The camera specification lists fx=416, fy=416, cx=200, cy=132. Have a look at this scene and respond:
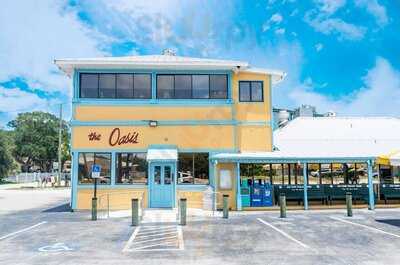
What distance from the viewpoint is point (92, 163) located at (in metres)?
20.9

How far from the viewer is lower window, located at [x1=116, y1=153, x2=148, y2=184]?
2088 cm

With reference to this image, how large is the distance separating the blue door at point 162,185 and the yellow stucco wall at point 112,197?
1.60 ft

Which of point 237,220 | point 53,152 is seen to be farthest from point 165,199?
point 53,152

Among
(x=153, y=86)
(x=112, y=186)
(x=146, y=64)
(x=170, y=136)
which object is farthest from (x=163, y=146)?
(x=146, y=64)

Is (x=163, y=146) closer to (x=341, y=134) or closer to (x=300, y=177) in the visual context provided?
(x=300, y=177)

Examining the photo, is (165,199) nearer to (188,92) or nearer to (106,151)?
(106,151)

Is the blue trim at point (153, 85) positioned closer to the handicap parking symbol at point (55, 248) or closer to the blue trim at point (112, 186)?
the blue trim at point (112, 186)

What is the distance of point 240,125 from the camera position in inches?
856

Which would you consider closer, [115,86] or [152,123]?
[152,123]

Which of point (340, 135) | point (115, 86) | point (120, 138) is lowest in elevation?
point (120, 138)

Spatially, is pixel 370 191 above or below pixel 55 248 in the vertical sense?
above

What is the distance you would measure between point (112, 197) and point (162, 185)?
255cm

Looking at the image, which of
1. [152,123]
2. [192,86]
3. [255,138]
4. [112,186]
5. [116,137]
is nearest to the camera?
[112,186]

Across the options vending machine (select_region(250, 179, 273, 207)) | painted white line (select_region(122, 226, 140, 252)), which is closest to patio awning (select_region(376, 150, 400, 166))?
vending machine (select_region(250, 179, 273, 207))
